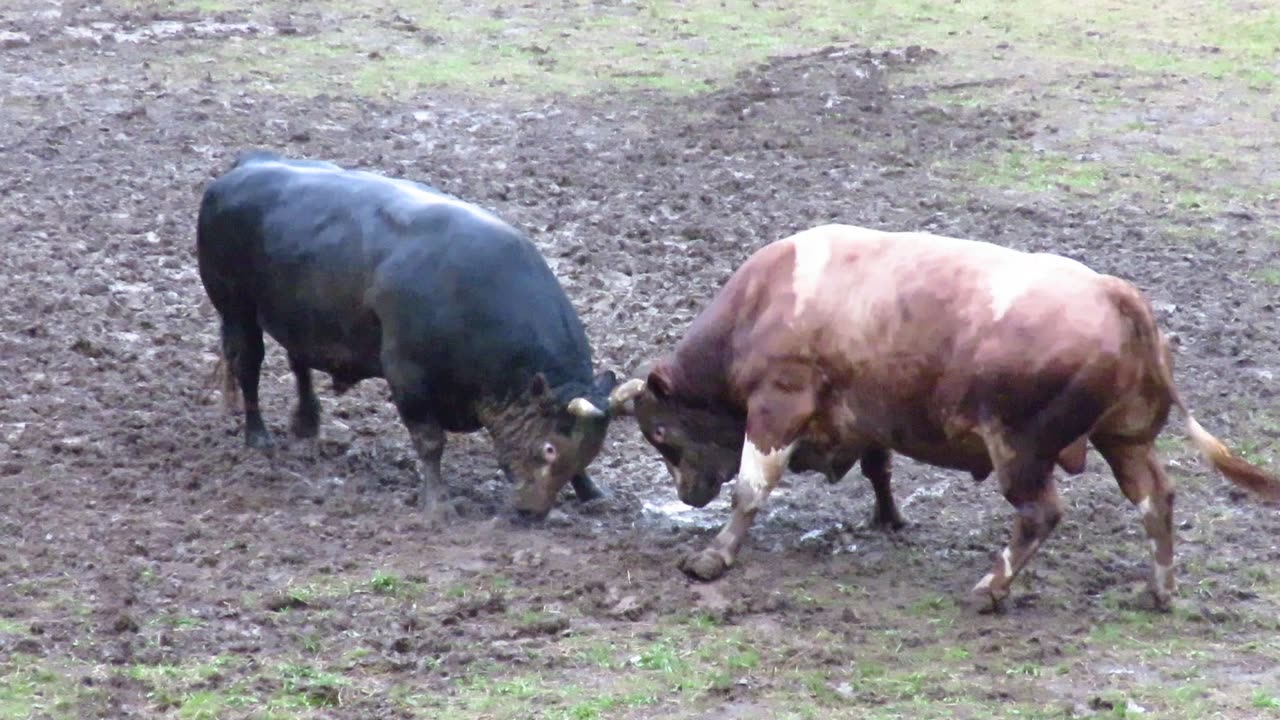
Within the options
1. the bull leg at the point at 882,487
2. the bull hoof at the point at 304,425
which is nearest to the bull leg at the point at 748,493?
the bull leg at the point at 882,487

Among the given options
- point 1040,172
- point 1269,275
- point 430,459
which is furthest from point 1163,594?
point 1040,172

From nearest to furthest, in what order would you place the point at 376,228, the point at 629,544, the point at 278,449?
the point at 629,544 < the point at 376,228 < the point at 278,449

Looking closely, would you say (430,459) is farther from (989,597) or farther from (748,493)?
(989,597)

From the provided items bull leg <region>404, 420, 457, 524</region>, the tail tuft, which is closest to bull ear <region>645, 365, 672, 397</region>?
bull leg <region>404, 420, 457, 524</region>

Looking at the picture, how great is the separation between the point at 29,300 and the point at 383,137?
13.6 feet

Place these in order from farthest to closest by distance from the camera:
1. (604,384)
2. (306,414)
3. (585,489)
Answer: (306,414)
(585,489)
(604,384)

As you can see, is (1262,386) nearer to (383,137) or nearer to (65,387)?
(65,387)

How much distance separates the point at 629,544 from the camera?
799cm

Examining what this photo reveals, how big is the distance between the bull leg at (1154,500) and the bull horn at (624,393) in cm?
196

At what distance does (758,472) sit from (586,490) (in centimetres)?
107

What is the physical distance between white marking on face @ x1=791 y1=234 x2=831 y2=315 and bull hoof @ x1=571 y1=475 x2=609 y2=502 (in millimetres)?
1428

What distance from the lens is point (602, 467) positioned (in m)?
9.02

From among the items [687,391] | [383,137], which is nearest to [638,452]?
[687,391]

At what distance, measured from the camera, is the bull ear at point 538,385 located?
8.17 m
